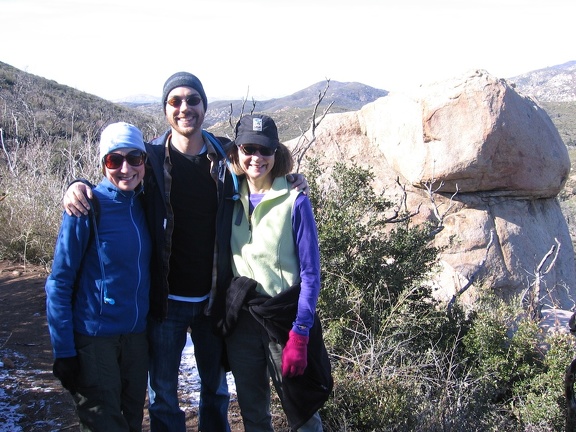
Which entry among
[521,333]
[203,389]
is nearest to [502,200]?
[521,333]

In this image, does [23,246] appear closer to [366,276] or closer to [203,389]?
[366,276]

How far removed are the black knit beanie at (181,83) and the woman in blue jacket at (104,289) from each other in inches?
11.7

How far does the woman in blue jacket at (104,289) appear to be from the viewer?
7.71ft

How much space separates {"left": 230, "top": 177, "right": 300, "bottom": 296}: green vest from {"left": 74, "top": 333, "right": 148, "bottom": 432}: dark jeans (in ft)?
1.93

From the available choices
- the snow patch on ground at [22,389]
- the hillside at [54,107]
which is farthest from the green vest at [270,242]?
the hillside at [54,107]

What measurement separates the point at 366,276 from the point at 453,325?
3.08ft

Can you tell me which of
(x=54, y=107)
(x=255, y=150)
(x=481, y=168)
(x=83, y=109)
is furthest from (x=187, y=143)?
(x=83, y=109)

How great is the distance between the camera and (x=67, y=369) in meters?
2.36

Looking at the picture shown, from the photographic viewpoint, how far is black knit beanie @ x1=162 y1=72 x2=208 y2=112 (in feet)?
8.85

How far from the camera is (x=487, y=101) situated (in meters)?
7.36

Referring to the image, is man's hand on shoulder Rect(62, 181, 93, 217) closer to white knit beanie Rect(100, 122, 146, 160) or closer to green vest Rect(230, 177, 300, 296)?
white knit beanie Rect(100, 122, 146, 160)

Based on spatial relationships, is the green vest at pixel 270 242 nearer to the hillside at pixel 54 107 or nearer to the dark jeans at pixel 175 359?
the dark jeans at pixel 175 359

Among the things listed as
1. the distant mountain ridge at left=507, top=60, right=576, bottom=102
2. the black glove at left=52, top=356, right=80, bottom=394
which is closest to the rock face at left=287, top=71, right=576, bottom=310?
the black glove at left=52, top=356, right=80, bottom=394

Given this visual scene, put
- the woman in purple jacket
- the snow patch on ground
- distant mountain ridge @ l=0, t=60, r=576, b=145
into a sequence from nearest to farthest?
the woman in purple jacket < the snow patch on ground < distant mountain ridge @ l=0, t=60, r=576, b=145
